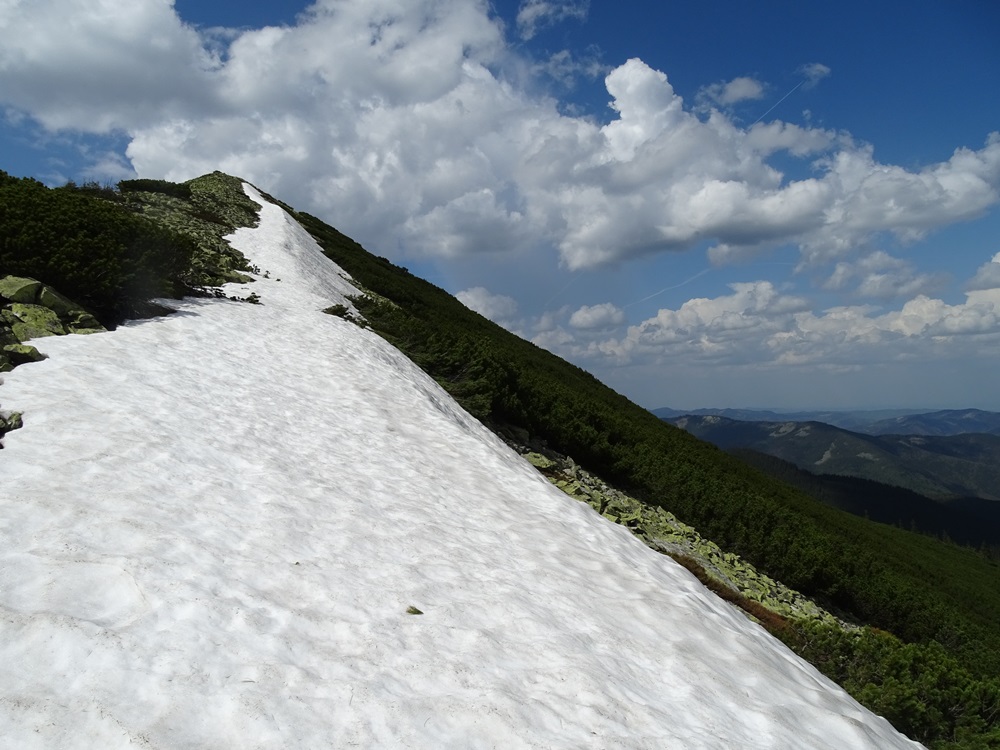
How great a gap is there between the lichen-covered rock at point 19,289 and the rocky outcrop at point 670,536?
1077 centimetres

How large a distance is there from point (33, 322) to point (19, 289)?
85cm

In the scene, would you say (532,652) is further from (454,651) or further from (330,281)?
(330,281)

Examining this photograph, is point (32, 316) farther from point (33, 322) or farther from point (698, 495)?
point (698, 495)

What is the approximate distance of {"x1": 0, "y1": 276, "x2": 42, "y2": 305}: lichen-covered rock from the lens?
9.61 meters

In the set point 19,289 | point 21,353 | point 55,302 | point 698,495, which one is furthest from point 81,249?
point 698,495

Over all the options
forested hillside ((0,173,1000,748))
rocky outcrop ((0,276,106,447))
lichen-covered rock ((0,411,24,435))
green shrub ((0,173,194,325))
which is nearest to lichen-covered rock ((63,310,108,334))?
rocky outcrop ((0,276,106,447))

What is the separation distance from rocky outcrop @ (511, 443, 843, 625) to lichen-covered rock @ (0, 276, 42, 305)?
35.3 feet

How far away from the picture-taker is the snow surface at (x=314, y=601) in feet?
11.9

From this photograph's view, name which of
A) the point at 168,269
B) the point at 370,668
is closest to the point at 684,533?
the point at 370,668

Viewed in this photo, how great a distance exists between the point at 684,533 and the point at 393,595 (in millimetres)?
11372

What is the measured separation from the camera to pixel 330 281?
2680 cm

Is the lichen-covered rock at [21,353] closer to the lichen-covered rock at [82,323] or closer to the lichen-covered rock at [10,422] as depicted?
the lichen-covered rock at [82,323]

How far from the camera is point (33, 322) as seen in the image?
939 cm

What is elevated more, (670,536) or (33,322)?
(33,322)
